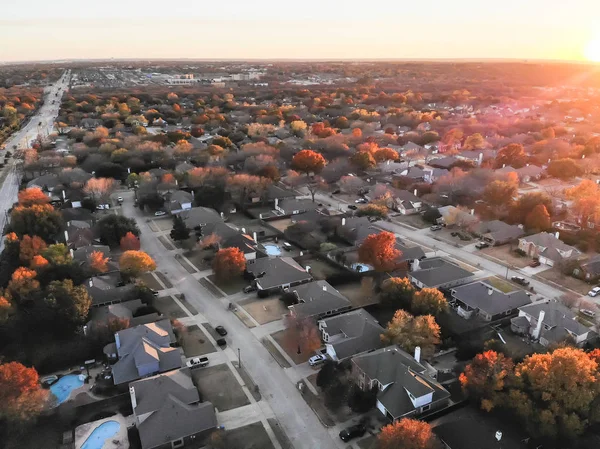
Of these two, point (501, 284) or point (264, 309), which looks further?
point (501, 284)

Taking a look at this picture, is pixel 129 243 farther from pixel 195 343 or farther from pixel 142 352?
pixel 142 352

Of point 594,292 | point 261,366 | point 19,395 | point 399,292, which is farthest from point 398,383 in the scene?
point 594,292

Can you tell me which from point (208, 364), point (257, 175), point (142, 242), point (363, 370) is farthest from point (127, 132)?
point (363, 370)

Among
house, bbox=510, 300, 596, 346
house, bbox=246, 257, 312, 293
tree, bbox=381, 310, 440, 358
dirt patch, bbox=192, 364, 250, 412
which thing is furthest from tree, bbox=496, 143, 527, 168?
dirt patch, bbox=192, 364, 250, 412

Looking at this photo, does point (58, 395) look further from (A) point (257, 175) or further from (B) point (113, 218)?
(A) point (257, 175)

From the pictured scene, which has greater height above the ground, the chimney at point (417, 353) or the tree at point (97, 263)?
the tree at point (97, 263)

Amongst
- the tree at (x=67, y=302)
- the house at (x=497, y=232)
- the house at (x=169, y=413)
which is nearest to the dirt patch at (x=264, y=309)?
the house at (x=169, y=413)

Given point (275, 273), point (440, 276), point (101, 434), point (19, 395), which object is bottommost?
point (101, 434)

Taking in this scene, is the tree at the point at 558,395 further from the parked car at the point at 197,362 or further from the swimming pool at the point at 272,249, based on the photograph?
the swimming pool at the point at 272,249
